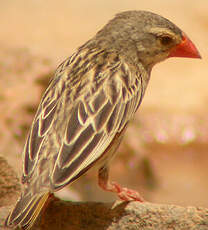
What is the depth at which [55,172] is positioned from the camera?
4.75 metres

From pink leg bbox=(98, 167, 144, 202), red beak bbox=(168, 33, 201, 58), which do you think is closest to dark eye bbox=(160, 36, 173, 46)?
red beak bbox=(168, 33, 201, 58)

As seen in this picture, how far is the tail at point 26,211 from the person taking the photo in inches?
181

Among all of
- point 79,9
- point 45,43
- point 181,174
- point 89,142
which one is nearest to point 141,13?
point 89,142

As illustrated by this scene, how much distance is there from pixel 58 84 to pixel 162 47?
1.05 meters

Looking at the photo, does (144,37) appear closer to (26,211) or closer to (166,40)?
(166,40)

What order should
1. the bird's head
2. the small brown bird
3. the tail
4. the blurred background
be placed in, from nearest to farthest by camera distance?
the tail < the small brown bird < the bird's head < the blurred background

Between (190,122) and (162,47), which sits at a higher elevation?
(162,47)

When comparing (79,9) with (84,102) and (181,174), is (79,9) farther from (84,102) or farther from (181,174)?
(84,102)

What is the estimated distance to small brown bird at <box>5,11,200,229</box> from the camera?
4.75 meters

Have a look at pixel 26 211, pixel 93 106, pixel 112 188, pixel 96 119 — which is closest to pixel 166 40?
pixel 93 106

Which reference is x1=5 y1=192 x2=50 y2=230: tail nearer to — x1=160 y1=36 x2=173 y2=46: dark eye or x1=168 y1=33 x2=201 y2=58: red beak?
x1=160 y1=36 x2=173 y2=46: dark eye

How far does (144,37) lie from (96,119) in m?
→ 1.17

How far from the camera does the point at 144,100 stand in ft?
38.6

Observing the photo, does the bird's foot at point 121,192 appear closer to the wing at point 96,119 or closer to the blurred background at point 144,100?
the wing at point 96,119
